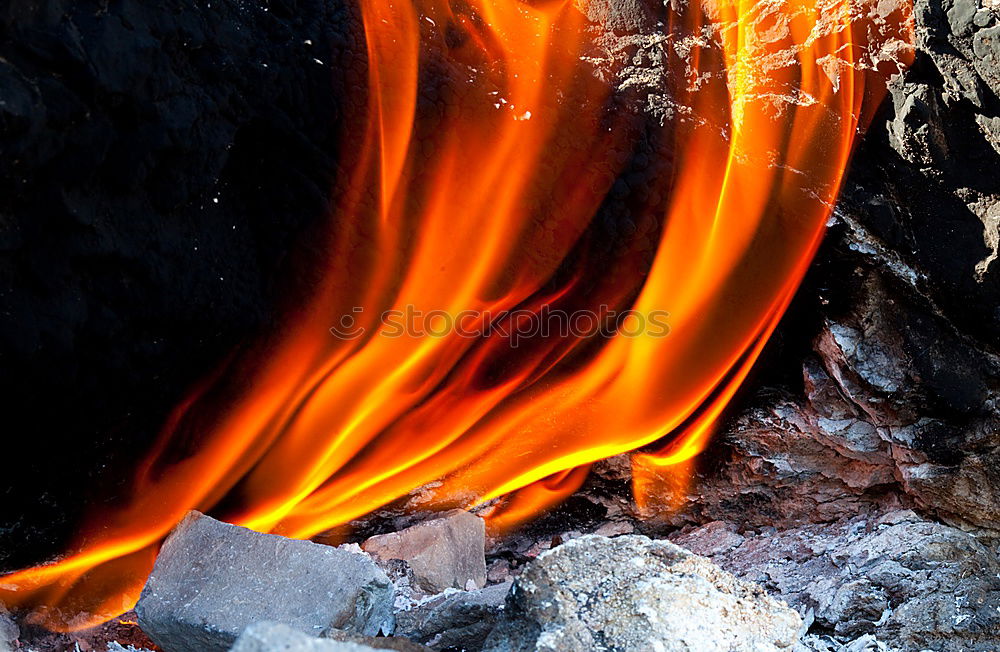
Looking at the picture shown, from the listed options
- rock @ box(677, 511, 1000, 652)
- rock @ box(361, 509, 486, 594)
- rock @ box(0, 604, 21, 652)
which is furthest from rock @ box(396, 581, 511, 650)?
rock @ box(0, 604, 21, 652)

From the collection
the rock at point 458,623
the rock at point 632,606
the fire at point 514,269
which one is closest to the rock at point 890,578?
the fire at point 514,269

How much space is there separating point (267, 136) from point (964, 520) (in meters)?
1.76

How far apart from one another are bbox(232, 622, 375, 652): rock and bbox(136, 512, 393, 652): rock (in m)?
0.62

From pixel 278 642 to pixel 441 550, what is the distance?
1124 mm

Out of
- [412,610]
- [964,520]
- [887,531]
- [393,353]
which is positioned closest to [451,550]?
[412,610]

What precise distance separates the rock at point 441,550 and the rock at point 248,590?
14.2 inches

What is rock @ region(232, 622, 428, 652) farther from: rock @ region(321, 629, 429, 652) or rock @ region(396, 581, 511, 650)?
rock @ region(396, 581, 511, 650)

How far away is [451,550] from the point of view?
2217 mm

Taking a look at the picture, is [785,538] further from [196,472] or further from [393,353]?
[196,472]

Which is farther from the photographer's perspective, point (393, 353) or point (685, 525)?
point (685, 525)

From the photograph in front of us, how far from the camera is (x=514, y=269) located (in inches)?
86.9

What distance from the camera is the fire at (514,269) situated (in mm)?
2080

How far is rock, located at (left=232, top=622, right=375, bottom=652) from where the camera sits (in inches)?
43.0

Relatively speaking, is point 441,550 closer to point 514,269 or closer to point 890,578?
point 514,269
